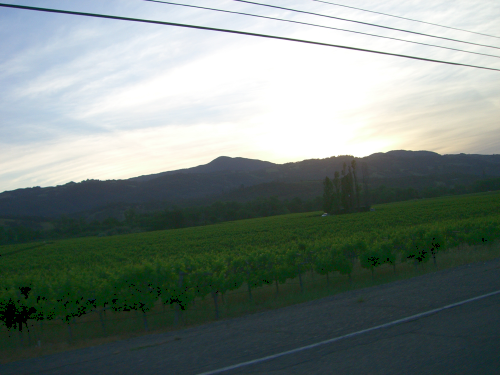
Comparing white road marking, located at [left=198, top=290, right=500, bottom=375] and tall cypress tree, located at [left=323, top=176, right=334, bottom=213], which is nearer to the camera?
white road marking, located at [left=198, top=290, right=500, bottom=375]

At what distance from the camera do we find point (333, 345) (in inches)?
230

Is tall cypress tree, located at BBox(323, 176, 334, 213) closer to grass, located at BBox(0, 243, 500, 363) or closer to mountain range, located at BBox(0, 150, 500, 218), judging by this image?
mountain range, located at BBox(0, 150, 500, 218)

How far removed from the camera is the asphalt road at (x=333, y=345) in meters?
4.93

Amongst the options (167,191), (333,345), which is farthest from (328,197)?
(167,191)

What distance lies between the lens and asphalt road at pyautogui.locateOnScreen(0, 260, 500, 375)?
493cm

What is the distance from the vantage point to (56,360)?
657cm

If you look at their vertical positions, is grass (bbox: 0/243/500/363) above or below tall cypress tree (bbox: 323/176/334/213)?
below

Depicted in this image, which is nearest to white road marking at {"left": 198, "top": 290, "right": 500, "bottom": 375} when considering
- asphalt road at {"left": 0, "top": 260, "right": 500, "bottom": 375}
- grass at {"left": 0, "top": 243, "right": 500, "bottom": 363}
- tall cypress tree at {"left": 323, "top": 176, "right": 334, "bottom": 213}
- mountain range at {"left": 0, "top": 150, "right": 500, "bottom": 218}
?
asphalt road at {"left": 0, "top": 260, "right": 500, "bottom": 375}

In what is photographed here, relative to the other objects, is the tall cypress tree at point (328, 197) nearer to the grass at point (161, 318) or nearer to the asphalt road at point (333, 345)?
the grass at point (161, 318)

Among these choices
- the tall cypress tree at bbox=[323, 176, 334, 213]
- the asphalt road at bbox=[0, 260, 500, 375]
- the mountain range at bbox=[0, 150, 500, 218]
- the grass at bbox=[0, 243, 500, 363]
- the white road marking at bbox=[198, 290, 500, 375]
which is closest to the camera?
the asphalt road at bbox=[0, 260, 500, 375]

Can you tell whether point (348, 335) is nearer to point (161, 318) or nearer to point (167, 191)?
point (161, 318)

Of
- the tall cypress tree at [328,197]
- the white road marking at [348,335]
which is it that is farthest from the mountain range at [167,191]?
the white road marking at [348,335]

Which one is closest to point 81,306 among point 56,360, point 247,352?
point 56,360

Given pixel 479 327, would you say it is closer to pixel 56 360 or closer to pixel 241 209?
pixel 56 360
